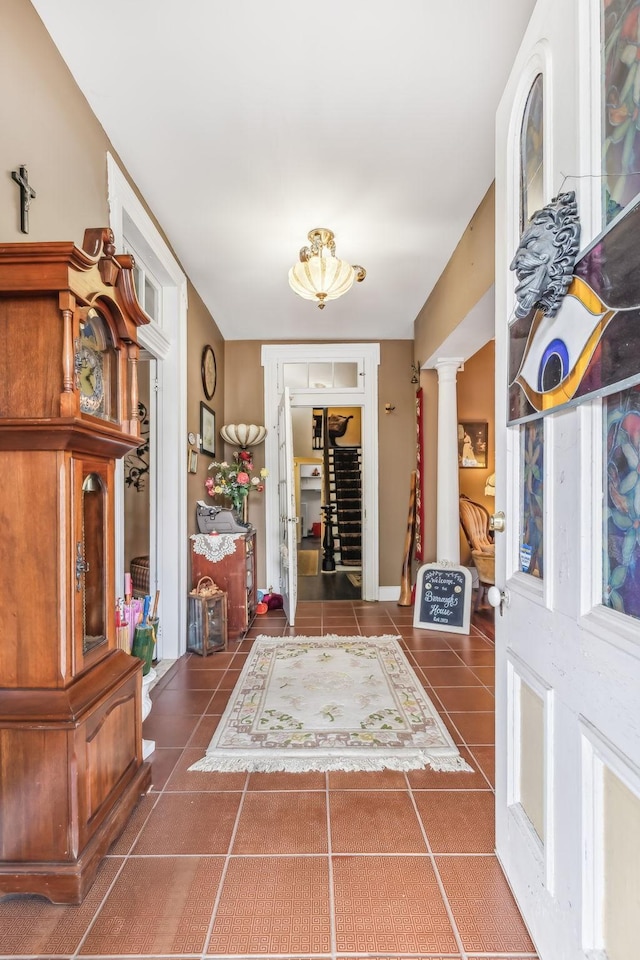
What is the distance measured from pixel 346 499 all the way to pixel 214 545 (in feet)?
15.1

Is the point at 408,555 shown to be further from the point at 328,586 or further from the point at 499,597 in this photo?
the point at 499,597

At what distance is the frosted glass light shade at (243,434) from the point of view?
15.4 ft

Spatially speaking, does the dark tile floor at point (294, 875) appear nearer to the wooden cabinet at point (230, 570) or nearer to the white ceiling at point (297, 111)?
the wooden cabinet at point (230, 570)

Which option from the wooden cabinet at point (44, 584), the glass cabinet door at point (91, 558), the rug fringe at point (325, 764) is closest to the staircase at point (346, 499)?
the rug fringe at point (325, 764)

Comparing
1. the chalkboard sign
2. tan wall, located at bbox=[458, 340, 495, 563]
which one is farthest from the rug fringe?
tan wall, located at bbox=[458, 340, 495, 563]

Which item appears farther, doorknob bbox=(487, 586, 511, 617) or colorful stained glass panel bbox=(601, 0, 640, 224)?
doorknob bbox=(487, 586, 511, 617)

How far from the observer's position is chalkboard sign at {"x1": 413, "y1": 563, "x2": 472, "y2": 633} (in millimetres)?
3910

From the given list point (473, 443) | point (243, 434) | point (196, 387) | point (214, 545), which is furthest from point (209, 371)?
point (473, 443)

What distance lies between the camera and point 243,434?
15.5 feet

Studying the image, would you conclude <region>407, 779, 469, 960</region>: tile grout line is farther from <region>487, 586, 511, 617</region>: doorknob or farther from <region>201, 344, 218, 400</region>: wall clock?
<region>201, 344, 218, 400</region>: wall clock

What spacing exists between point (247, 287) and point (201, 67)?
2014mm

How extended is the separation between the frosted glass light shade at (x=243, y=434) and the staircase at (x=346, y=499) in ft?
10.4

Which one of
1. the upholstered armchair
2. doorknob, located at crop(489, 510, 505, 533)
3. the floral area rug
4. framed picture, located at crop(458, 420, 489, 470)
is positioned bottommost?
the floral area rug

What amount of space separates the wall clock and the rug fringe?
3.01m
